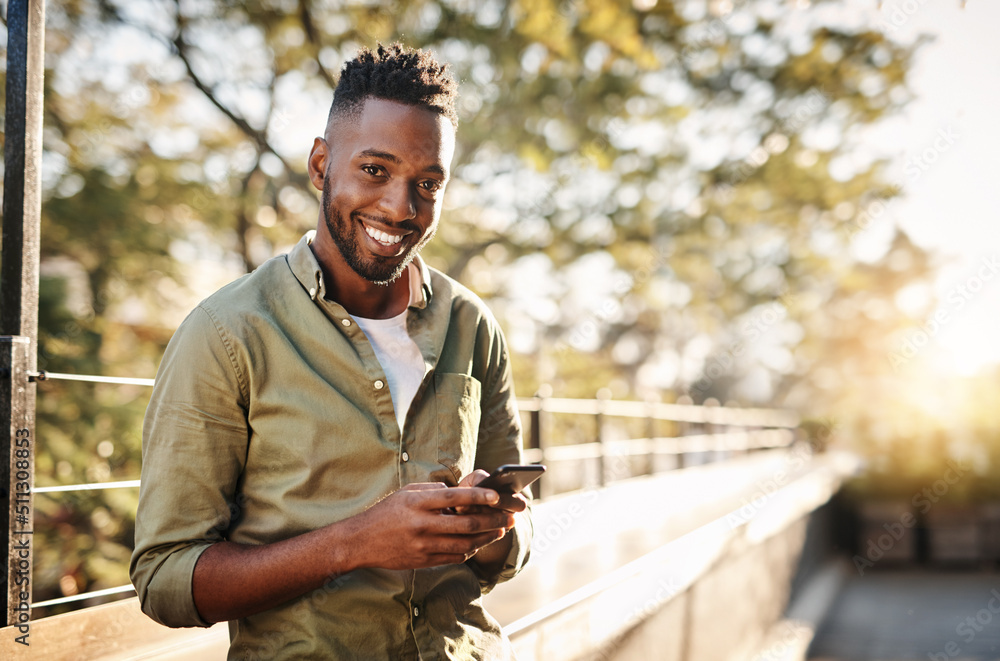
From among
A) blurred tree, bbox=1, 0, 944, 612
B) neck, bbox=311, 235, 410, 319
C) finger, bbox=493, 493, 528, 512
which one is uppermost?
blurred tree, bbox=1, 0, 944, 612

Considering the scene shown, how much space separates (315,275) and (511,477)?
53 cm

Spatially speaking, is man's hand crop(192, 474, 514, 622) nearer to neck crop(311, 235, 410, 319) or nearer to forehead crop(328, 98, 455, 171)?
neck crop(311, 235, 410, 319)

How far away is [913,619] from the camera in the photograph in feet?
24.5

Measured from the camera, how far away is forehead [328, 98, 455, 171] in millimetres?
1485

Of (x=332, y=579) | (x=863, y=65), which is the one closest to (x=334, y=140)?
(x=332, y=579)

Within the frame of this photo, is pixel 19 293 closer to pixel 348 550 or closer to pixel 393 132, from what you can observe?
pixel 393 132

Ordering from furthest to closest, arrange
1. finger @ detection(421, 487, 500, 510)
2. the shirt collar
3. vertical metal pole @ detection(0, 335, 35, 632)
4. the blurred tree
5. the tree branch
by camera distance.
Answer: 1. the tree branch
2. the blurred tree
3. vertical metal pole @ detection(0, 335, 35, 632)
4. the shirt collar
5. finger @ detection(421, 487, 500, 510)

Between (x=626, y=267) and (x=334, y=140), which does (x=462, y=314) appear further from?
(x=626, y=267)

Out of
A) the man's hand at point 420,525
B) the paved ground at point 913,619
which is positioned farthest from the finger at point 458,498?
the paved ground at point 913,619

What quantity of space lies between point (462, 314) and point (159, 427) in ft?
2.09
